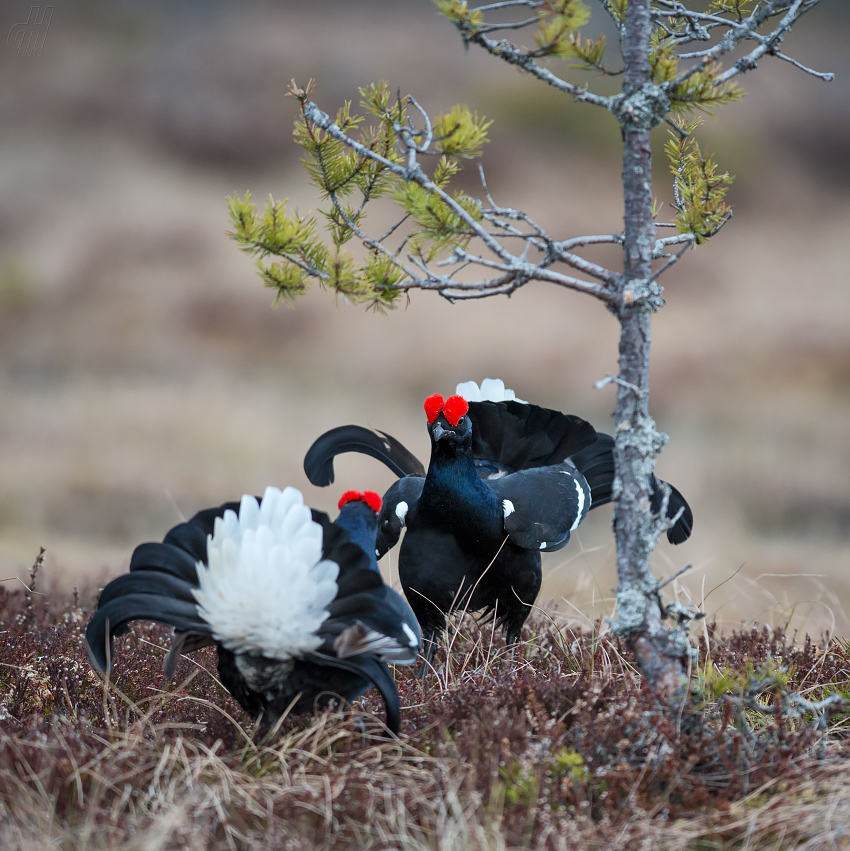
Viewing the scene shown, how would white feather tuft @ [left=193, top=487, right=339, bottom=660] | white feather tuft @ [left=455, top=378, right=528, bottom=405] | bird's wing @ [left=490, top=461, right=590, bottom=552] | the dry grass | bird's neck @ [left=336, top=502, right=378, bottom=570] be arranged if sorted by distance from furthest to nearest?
white feather tuft @ [left=455, top=378, right=528, bottom=405]
bird's wing @ [left=490, top=461, right=590, bottom=552]
bird's neck @ [left=336, top=502, right=378, bottom=570]
white feather tuft @ [left=193, top=487, right=339, bottom=660]
the dry grass

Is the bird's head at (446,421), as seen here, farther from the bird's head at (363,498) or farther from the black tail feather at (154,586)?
the black tail feather at (154,586)

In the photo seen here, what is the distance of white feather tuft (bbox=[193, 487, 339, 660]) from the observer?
212 centimetres

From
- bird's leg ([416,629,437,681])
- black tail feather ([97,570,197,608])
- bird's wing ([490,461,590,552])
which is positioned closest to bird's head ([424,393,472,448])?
bird's wing ([490,461,590,552])

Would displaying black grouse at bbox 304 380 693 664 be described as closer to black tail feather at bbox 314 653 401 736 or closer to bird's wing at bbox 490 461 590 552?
bird's wing at bbox 490 461 590 552

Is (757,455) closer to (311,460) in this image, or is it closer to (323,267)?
(311,460)

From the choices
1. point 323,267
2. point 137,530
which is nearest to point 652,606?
point 323,267

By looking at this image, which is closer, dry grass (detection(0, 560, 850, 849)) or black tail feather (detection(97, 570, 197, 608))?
dry grass (detection(0, 560, 850, 849))

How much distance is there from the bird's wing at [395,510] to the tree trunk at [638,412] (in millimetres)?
1272

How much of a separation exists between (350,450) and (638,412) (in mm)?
1569

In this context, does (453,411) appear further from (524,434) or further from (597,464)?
(597,464)

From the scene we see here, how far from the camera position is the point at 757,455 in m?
9.56

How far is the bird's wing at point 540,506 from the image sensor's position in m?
3.24

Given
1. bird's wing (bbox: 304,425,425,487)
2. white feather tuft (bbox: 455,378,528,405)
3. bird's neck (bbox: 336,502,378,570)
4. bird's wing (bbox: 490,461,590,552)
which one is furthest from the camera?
white feather tuft (bbox: 455,378,528,405)

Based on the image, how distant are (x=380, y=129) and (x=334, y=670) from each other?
1526 mm
